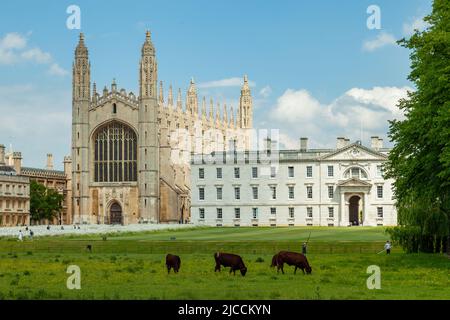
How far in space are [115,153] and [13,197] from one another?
1426 centimetres

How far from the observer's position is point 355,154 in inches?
3725

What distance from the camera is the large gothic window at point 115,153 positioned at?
4449 inches

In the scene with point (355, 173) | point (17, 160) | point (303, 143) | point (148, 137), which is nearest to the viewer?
point (355, 173)

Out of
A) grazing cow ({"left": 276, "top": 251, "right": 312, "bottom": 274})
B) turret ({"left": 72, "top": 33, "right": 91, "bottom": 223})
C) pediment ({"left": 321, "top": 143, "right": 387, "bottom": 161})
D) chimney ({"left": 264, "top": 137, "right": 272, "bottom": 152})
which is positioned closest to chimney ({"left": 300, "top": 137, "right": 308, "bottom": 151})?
pediment ({"left": 321, "top": 143, "right": 387, "bottom": 161})

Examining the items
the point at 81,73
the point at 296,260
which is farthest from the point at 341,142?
the point at 296,260

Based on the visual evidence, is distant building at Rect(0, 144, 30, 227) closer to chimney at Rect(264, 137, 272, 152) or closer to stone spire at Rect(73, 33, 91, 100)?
stone spire at Rect(73, 33, 91, 100)

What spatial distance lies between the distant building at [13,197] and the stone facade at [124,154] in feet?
21.2

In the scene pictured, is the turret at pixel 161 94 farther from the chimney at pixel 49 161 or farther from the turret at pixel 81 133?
the chimney at pixel 49 161

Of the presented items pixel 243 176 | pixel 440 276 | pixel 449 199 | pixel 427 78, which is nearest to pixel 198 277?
pixel 440 276

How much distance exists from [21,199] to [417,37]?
85.9 m

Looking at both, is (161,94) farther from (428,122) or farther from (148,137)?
(428,122)

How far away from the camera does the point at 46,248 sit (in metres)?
49.5
